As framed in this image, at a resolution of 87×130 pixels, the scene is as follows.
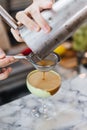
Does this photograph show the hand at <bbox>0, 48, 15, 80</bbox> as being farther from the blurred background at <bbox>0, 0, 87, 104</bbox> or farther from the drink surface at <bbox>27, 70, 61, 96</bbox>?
the blurred background at <bbox>0, 0, 87, 104</bbox>

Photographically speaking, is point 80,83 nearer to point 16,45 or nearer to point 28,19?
point 28,19

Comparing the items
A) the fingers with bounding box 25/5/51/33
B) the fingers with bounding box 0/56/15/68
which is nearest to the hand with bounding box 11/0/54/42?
the fingers with bounding box 25/5/51/33

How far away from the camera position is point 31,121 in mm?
1127

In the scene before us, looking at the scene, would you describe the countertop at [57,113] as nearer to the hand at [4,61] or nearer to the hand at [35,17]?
the hand at [4,61]

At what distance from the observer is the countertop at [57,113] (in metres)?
1.10

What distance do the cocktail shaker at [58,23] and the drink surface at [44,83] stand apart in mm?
239

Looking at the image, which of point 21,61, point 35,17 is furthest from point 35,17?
point 21,61

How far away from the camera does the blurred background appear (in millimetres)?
1979

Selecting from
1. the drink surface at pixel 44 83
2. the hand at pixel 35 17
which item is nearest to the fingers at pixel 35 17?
the hand at pixel 35 17

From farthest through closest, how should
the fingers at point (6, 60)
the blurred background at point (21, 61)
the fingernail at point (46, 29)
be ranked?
the blurred background at point (21, 61), the fingers at point (6, 60), the fingernail at point (46, 29)

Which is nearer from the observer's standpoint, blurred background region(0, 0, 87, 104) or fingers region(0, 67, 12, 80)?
fingers region(0, 67, 12, 80)

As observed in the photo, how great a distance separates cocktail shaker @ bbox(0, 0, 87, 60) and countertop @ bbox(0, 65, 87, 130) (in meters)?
0.33

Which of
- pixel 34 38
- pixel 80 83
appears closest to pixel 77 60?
pixel 80 83

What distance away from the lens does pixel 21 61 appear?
6.74ft
